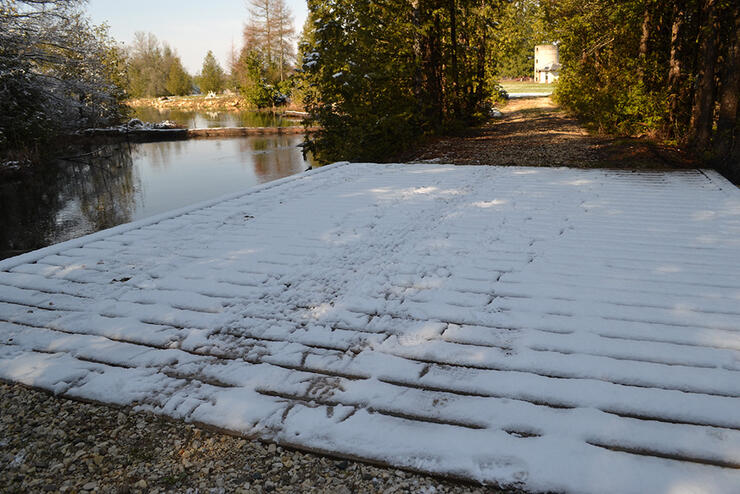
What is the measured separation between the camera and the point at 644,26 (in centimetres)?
936

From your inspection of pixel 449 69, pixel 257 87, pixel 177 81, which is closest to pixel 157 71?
pixel 177 81

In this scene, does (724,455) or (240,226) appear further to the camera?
(240,226)

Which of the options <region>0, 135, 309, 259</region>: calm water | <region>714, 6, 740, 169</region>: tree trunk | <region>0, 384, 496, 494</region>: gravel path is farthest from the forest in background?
<region>0, 384, 496, 494</region>: gravel path

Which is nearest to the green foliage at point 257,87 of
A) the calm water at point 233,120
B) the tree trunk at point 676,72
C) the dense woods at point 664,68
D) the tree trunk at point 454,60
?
the calm water at point 233,120

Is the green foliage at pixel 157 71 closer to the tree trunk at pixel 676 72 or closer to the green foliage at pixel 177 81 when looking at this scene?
the green foliage at pixel 177 81

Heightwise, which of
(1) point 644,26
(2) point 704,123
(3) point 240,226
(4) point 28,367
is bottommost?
(4) point 28,367

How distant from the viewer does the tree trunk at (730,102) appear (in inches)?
250

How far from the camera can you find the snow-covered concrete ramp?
1606 millimetres

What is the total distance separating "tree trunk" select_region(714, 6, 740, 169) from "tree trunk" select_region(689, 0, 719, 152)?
23cm

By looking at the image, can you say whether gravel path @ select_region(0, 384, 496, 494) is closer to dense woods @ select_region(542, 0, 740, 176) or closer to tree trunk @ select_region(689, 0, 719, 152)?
dense woods @ select_region(542, 0, 740, 176)

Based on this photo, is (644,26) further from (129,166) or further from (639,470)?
(129,166)

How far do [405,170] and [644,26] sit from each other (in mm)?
6352

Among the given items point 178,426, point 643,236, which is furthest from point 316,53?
point 178,426

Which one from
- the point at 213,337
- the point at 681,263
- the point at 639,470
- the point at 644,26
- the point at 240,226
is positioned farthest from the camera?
the point at 644,26
